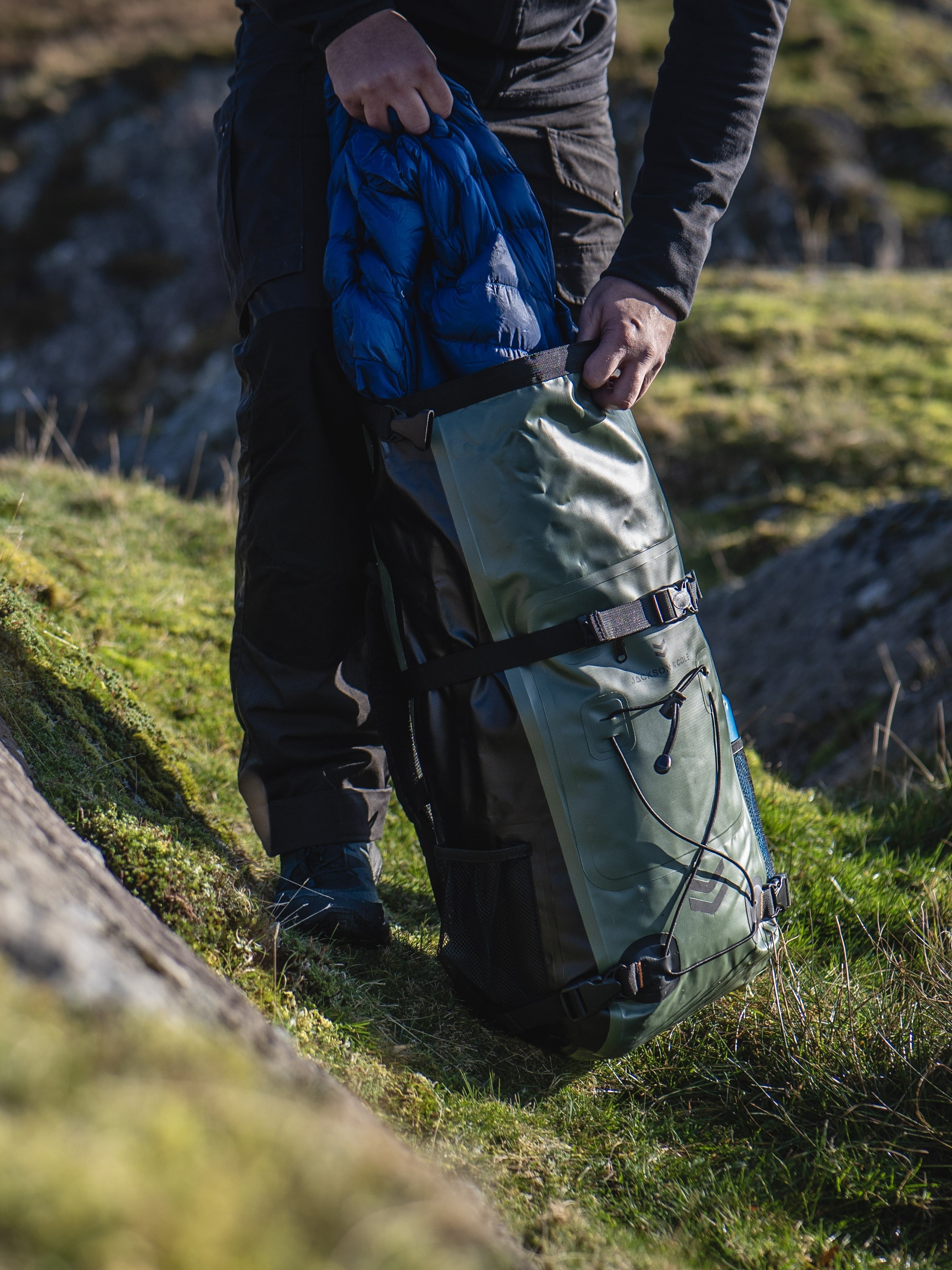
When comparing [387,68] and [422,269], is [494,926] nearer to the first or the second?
[422,269]

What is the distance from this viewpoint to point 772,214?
2273 centimetres

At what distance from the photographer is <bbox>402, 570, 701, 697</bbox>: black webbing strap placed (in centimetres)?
217

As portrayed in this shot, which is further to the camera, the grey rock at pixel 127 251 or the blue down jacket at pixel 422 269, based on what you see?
the grey rock at pixel 127 251

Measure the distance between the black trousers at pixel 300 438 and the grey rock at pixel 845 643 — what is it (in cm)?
259

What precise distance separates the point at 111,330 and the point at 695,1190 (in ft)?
66.5

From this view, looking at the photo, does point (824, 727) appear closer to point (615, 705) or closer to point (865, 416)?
point (615, 705)

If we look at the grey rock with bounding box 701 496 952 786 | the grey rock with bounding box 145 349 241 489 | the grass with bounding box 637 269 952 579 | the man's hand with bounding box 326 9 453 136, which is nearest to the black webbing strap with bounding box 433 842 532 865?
the man's hand with bounding box 326 9 453 136

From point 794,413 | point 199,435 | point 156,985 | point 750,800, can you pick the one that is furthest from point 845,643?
point 199,435

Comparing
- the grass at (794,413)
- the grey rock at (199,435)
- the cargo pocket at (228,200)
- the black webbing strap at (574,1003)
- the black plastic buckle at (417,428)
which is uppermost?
the cargo pocket at (228,200)

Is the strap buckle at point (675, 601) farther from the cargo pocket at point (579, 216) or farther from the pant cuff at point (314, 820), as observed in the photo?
the pant cuff at point (314, 820)

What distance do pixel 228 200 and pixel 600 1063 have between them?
7.99 feet

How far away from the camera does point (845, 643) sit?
5.47m

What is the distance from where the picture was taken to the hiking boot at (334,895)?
2.42 metres

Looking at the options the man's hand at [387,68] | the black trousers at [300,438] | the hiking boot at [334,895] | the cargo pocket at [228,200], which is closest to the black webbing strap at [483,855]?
the hiking boot at [334,895]
